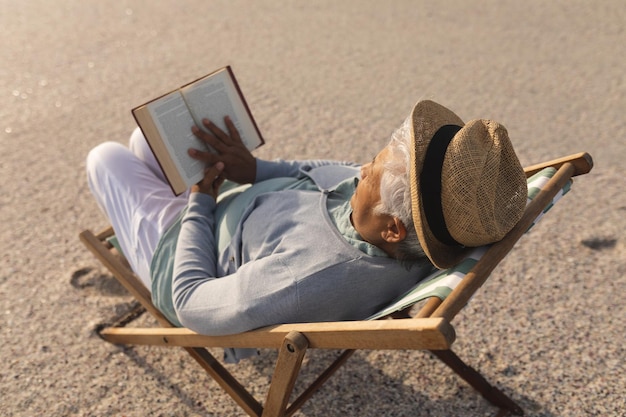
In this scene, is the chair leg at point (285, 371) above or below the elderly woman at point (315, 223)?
below

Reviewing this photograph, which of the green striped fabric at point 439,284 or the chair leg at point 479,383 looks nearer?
the green striped fabric at point 439,284

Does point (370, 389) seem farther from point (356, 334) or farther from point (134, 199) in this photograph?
point (134, 199)

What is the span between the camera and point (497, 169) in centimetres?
196

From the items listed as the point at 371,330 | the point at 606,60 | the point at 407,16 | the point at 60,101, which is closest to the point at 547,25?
the point at 606,60

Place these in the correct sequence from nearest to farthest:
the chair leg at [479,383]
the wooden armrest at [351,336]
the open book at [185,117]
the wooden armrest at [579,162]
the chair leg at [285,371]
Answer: the wooden armrest at [351,336], the chair leg at [285,371], the wooden armrest at [579,162], the open book at [185,117], the chair leg at [479,383]

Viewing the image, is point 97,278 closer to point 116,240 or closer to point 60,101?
point 116,240

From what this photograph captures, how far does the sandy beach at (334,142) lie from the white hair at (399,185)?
1069 mm

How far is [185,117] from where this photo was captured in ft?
9.05

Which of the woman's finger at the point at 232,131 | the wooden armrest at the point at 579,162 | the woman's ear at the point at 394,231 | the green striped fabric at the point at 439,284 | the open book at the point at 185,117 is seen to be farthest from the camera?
the woman's finger at the point at 232,131

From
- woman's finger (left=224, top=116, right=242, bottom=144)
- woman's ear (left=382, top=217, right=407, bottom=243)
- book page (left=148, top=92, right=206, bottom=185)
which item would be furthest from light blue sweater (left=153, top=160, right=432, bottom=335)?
woman's finger (left=224, top=116, right=242, bottom=144)

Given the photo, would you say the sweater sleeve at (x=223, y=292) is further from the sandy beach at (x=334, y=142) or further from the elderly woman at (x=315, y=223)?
the sandy beach at (x=334, y=142)

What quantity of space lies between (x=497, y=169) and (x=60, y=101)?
14.7 feet

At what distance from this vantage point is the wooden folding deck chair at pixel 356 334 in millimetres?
1765

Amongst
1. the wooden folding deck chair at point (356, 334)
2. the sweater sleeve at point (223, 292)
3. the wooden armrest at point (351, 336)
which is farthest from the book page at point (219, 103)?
the wooden armrest at point (351, 336)
